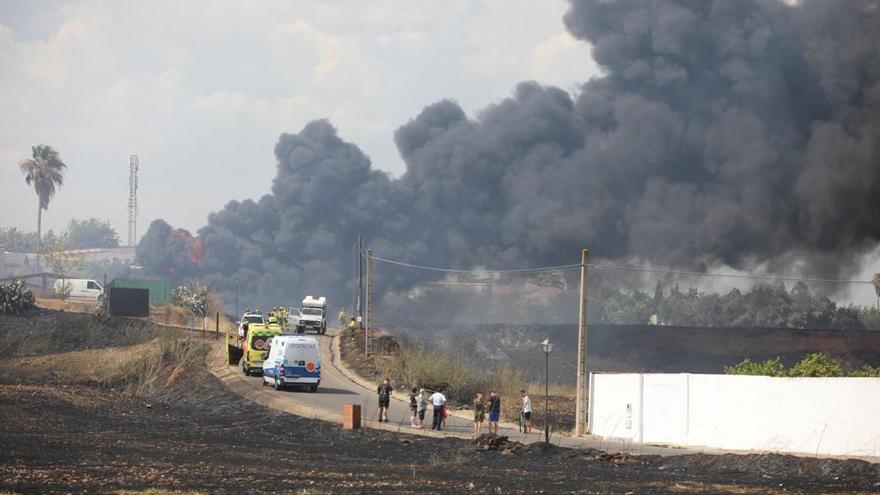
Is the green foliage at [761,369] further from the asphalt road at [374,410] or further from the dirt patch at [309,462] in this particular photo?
the dirt patch at [309,462]

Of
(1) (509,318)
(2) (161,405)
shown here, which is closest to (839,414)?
(2) (161,405)

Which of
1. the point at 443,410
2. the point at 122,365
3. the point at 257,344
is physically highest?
the point at 257,344

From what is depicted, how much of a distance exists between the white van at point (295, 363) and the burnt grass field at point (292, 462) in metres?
4.11

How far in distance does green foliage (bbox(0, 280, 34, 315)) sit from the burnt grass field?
3331cm

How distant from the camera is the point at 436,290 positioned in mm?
127688

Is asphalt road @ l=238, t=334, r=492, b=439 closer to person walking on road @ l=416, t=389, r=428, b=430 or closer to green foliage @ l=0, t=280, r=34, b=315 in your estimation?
person walking on road @ l=416, t=389, r=428, b=430

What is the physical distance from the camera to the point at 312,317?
76.6 meters

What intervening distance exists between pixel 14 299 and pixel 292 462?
56.2 meters

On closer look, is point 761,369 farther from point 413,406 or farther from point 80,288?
point 80,288

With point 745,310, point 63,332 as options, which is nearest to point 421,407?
point 63,332

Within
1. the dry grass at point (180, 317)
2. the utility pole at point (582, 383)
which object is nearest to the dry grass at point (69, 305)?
the dry grass at point (180, 317)

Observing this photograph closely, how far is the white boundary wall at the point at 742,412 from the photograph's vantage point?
106ft

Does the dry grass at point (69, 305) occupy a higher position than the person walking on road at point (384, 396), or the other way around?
the dry grass at point (69, 305)

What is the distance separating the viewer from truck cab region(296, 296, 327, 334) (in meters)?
76.6
